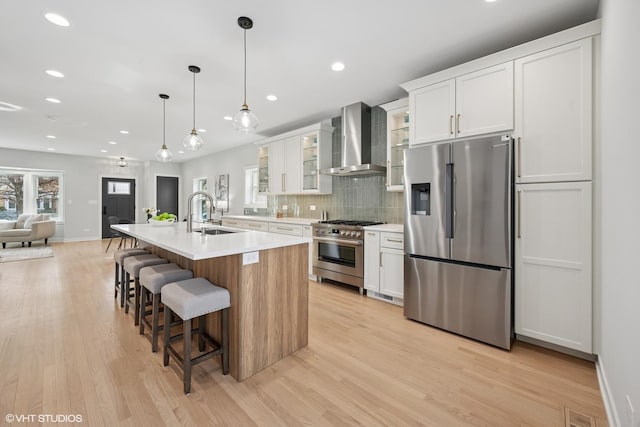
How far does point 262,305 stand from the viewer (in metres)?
2.00

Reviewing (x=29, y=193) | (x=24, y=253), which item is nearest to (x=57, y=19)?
(x=24, y=253)

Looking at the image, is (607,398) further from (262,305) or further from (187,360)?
(187,360)

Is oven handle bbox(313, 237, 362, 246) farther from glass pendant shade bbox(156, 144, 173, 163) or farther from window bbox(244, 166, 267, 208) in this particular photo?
window bbox(244, 166, 267, 208)

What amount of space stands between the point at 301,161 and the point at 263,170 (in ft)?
3.97

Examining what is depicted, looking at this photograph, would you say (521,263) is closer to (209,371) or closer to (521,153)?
(521,153)

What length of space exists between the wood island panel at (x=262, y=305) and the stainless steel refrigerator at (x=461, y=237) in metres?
1.21

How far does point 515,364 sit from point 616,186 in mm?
1408

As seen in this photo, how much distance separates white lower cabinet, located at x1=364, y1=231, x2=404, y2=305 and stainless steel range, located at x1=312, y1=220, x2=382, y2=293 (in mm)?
104

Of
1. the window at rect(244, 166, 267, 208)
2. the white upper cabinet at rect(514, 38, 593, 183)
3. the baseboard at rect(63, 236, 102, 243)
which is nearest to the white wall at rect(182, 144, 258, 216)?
the window at rect(244, 166, 267, 208)

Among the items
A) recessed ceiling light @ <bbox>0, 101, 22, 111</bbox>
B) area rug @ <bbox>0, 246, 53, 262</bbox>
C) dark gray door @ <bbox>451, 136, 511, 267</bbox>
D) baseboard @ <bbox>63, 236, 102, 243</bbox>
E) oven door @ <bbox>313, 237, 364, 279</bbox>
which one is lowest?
area rug @ <bbox>0, 246, 53, 262</bbox>

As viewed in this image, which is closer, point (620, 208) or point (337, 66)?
point (620, 208)

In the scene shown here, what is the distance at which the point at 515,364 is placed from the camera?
6.89 ft

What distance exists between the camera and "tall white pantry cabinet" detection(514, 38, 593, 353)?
2.05 m

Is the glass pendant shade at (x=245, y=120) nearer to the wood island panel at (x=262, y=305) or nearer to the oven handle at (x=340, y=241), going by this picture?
the wood island panel at (x=262, y=305)
